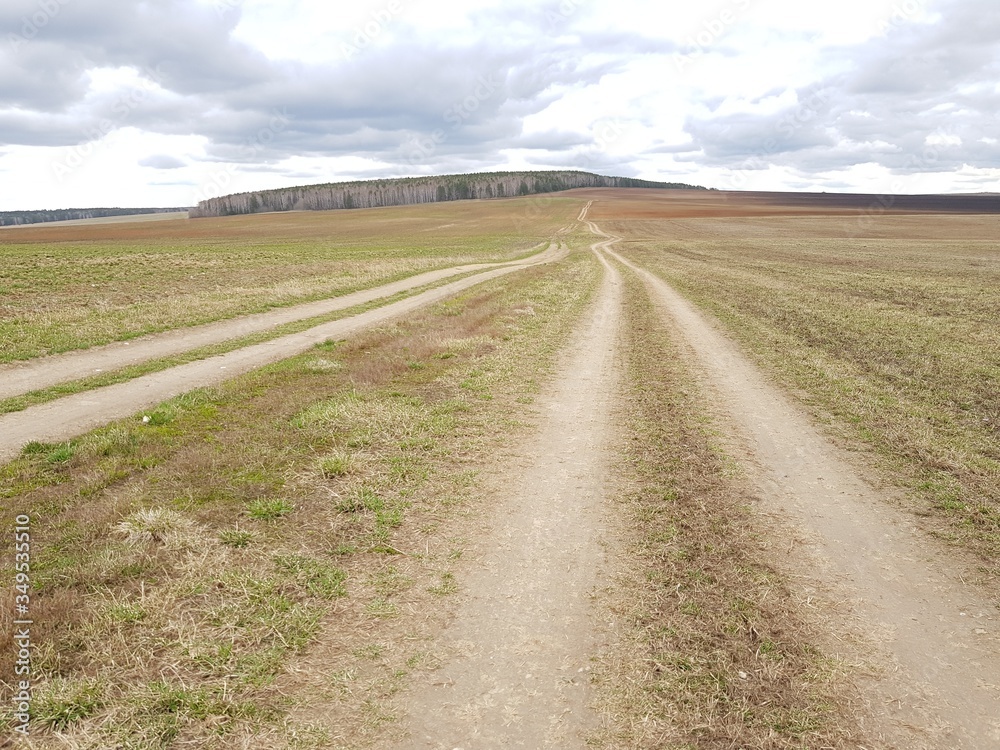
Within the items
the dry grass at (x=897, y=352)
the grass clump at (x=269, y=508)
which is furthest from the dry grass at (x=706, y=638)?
the grass clump at (x=269, y=508)

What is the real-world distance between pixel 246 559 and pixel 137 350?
1253 centimetres

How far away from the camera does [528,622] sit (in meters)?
4.75

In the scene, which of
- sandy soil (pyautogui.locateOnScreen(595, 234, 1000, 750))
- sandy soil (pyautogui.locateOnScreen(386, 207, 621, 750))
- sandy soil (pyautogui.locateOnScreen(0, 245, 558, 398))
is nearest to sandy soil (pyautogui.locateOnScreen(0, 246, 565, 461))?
sandy soil (pyautogui.locateOnScreen(0, 245, 558, 398))

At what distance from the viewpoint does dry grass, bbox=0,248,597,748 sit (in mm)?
3811

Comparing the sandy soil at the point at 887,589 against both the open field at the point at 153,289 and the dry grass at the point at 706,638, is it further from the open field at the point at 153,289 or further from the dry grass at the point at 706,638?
the open field at the point at 153,289

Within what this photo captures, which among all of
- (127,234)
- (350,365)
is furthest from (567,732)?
(127,234)

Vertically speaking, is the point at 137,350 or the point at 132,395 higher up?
the point at 137,350

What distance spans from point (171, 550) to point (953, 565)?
25.8 feet

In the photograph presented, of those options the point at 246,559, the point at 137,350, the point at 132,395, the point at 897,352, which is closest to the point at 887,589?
the point at 246,559

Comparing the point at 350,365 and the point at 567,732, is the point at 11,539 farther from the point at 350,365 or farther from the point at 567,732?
the point at 350,365

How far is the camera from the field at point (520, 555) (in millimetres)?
3822

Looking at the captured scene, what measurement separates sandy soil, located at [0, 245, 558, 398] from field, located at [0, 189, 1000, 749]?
1359 millimetres

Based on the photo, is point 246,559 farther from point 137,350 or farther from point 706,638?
point 137,350

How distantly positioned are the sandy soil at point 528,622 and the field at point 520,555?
0.09 feet
